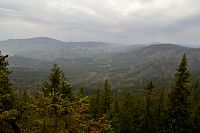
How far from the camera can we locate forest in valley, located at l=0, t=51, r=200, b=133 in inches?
385

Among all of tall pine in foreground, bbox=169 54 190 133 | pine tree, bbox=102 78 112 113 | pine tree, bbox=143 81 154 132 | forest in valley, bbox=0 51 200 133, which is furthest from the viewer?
pine tree, bbox=102 78 112 113

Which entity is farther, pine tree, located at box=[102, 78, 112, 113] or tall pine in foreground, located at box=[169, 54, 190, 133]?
pine tree, located at box=[102, 78, 112, 113]

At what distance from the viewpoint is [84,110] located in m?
9.68

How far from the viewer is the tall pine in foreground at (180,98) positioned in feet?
120

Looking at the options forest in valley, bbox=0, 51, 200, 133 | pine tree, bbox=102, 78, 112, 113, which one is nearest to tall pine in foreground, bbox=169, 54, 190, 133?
forest in valley, bbox=0, 51, 200, 133

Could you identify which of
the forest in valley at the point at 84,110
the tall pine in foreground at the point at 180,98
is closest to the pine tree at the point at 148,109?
the forest in valley at the point at 84,110

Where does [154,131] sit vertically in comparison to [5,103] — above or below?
below

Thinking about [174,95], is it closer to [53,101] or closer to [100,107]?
[100,107]

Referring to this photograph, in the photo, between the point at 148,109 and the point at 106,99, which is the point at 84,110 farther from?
the point at 106,99

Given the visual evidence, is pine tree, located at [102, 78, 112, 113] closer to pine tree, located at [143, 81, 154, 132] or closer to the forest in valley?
the forest in valley

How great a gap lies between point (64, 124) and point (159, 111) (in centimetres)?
3933

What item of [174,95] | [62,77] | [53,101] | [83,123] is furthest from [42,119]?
[174,95]

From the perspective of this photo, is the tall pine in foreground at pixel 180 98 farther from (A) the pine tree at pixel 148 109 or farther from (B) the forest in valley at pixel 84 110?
(A) the pine tree at pixel 148 109

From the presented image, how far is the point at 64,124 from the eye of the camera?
32.8ft
